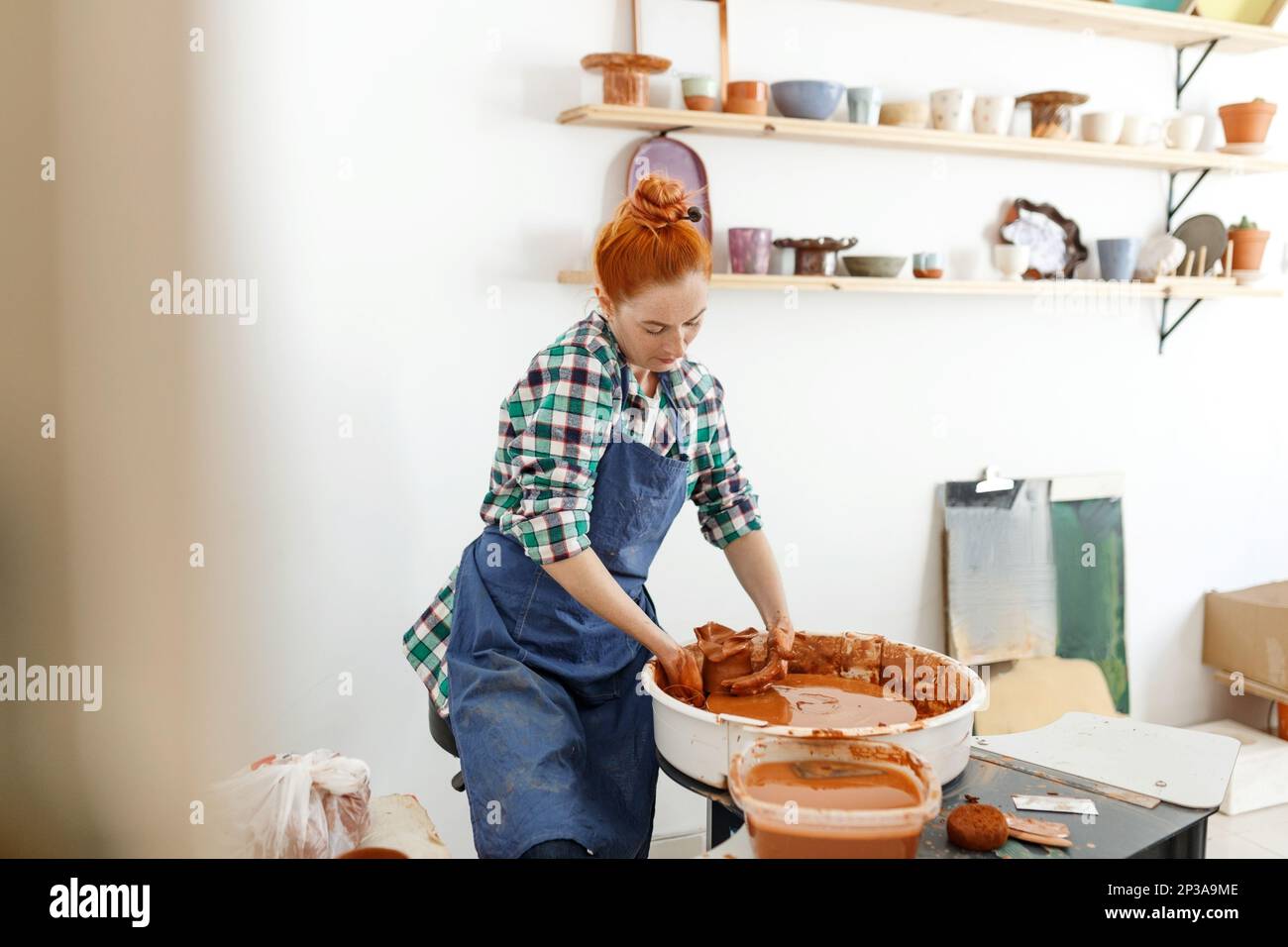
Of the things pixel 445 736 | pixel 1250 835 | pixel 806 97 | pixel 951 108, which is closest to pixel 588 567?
pixel 445 736

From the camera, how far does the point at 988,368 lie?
3.00 metres

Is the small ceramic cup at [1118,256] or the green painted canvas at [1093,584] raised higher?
the small ceramic cup at [1118,256]

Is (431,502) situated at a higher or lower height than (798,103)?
lower

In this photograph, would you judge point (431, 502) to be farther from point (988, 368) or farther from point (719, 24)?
point (988, 368)

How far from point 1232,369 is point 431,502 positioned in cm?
239

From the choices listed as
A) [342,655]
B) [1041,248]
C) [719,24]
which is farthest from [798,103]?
[342,655]

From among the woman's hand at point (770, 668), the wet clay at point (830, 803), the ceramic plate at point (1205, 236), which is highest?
the ceramic plate at point (1205, 236)

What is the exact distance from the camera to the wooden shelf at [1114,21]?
2.76 metres

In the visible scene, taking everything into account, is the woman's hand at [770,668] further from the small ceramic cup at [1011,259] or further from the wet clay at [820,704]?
the small ceramic cup at [1011,259]

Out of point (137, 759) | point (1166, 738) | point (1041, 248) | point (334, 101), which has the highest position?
point (334, 101)

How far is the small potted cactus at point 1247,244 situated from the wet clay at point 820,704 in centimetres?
212

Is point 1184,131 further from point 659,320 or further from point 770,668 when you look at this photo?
point 770,668

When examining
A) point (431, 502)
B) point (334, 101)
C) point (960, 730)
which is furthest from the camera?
point (431, 502)

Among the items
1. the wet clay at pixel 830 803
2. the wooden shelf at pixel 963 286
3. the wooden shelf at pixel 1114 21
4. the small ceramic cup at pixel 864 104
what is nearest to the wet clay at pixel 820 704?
the wet clay at pixel 830 803
